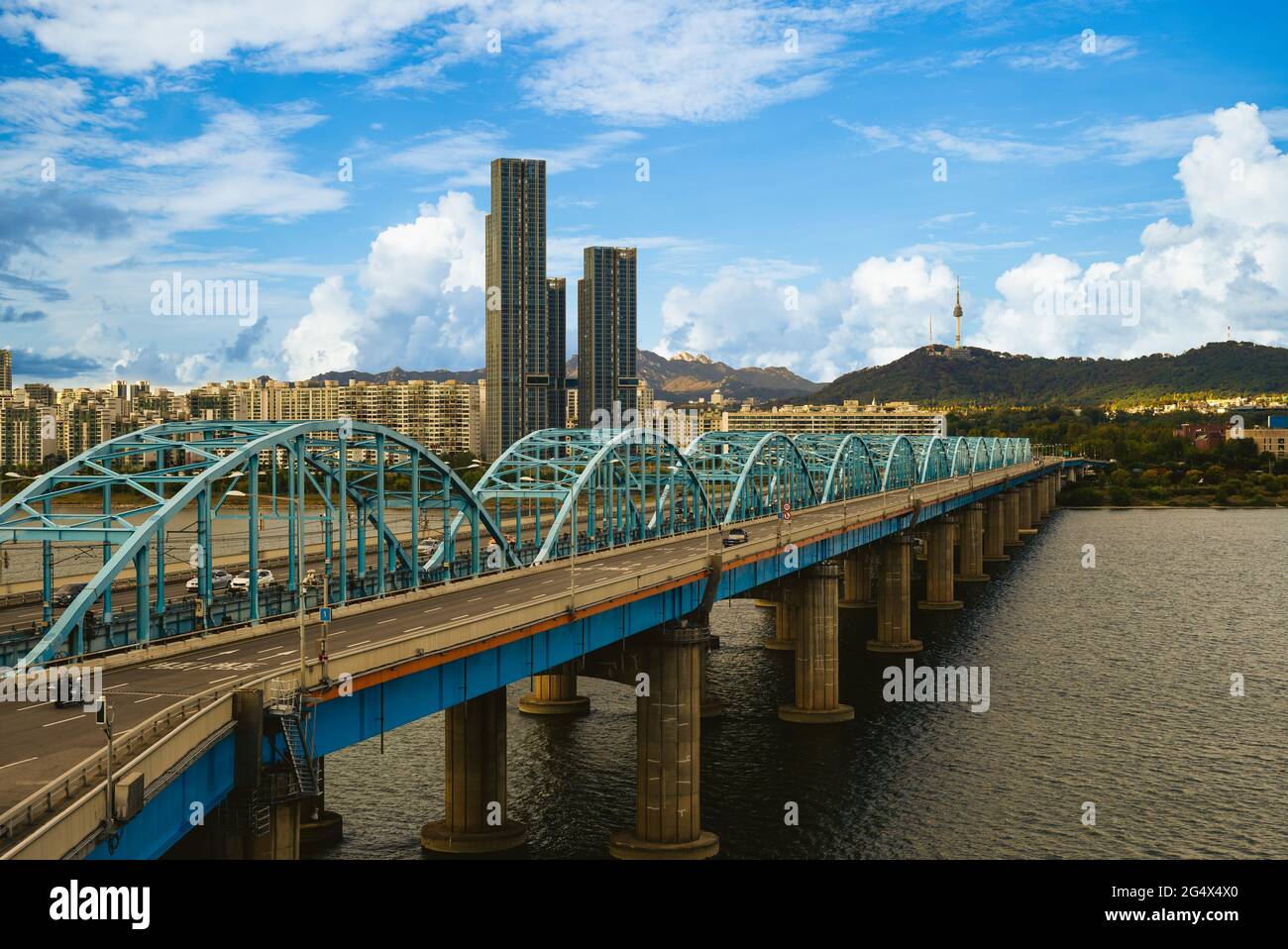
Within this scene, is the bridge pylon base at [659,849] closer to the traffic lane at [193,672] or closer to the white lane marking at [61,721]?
the traffic lane at [193,672]

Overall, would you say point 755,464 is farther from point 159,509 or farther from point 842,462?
point 159,509

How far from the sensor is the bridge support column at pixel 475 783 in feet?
167

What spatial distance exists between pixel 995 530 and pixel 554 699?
10775cm

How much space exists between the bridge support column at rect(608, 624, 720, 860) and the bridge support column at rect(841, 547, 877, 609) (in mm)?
68364

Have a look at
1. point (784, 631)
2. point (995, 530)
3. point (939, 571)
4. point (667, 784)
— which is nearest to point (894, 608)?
point (784, 631)

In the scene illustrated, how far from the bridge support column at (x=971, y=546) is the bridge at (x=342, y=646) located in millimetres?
54078

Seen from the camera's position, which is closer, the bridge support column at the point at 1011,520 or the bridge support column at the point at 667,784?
the bridge support column at the point at 667,784

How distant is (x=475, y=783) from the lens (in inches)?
2019

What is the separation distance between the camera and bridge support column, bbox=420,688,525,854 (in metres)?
50.8

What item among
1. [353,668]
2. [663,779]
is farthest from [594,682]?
[353,668]

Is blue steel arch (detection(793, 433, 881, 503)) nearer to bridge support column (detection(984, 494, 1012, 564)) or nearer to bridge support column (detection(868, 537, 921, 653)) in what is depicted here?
bridge support column (detection(984, 494, 1012, 564))

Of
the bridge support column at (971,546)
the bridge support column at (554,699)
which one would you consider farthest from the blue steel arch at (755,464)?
the bridge support column at (971,546)

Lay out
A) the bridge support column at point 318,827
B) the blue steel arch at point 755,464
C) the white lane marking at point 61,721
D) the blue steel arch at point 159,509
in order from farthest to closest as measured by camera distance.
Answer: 1. the blue steel arch at point 755,464
2. the bridge support column at point 318,827
3. the blue steel arch at point 159,509
4. the white lane marking at point 61,721
